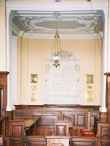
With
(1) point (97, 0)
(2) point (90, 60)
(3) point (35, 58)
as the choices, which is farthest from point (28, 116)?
(1) point (97, 0)

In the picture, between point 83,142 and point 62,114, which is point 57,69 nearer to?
point 62,114

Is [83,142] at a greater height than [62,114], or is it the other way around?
[62,114]

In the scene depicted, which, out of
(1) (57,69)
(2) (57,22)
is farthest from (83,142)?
(1) (57,69)

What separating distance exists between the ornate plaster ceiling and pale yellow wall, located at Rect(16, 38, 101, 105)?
389 mm

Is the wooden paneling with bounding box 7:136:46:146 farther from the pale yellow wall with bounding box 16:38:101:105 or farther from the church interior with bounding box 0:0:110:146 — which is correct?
the pale yellow wall with bounding box 16:38:101:105

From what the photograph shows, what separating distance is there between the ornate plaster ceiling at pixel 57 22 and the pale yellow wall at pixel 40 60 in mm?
389

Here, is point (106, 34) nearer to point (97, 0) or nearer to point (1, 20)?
point (97, 0)

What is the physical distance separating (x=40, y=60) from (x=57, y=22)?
6.22ft

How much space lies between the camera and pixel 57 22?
1084cm

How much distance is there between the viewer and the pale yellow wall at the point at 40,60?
1194cm

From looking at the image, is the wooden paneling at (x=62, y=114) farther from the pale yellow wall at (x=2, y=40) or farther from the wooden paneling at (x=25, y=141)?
the wooden paneling at (x=25, y=141)

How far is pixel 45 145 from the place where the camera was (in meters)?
7.17

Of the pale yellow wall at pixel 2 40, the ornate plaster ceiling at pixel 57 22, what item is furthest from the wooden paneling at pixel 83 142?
the ornate plaster ceiling at pixel 57 22

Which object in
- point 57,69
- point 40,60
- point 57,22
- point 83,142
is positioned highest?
point 57,22
